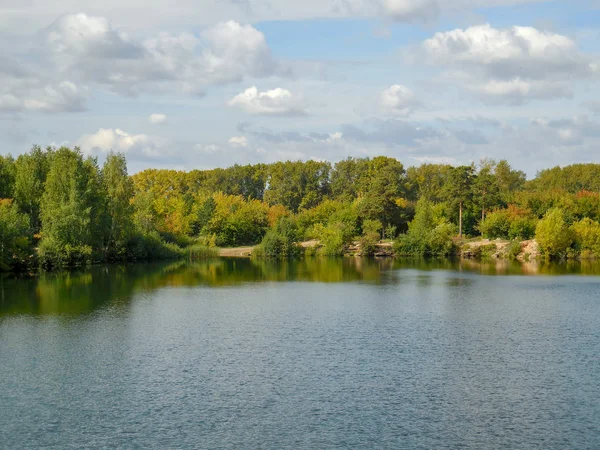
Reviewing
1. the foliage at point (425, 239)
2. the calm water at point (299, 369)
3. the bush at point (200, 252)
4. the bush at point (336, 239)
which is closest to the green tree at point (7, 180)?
the bush at point (200, 252)

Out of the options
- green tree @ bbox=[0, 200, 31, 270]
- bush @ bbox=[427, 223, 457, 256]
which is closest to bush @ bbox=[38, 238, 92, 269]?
green tree @ bbox=[0, 200, 31, 270]

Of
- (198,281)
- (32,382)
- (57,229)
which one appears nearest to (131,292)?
(198,281)

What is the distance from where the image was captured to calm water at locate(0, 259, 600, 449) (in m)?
16.5

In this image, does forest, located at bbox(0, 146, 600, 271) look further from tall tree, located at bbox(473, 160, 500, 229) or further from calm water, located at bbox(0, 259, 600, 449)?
calm water, located at bbox(0, 259, 600, 449)

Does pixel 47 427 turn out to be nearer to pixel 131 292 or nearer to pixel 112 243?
pixel 131 292

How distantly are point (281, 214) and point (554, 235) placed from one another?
38016mm

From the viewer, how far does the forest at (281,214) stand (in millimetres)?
56719

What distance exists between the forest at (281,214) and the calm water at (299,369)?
50.9 ft

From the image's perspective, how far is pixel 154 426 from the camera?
55.5 feet

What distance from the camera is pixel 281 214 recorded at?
9419 cm

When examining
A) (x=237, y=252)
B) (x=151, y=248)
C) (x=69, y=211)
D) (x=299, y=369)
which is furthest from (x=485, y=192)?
(x=299, y=369)

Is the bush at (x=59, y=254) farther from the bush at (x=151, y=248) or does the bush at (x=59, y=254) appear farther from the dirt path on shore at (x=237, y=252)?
the dirt path on shore at (x=237, y=252)

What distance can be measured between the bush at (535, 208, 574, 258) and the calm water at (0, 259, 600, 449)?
32210 millimetres

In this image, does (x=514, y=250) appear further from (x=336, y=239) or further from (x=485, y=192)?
(x=336, y=239)
